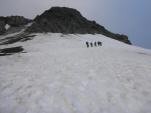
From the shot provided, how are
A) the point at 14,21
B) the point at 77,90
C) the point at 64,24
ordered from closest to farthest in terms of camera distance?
the point at 77,90, the point at 64,24, the point at 14,21

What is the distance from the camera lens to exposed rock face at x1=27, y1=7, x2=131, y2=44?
2758 inches

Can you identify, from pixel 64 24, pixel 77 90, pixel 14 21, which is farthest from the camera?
pixel 14 21

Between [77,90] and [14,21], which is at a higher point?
[77,90]

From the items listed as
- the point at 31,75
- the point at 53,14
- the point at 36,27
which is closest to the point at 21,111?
the point at 31,75

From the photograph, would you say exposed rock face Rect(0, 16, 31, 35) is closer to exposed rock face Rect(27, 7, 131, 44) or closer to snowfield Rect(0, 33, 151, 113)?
exposed rock face Rect(27, 7, 131, 44)

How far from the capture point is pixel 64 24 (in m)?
75.1

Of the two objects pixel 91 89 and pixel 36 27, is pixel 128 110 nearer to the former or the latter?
pixel 91 89

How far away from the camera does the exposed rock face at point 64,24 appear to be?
230ft

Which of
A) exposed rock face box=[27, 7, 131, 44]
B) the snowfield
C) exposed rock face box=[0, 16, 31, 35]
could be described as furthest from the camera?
exposed rock face box=[0, 16, 31, 35]

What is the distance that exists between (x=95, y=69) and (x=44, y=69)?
12.8ft

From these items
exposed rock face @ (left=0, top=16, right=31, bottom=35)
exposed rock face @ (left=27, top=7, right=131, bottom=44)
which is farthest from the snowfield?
exposed rock face @ (left=0, top=16, right=31, bottom=35)

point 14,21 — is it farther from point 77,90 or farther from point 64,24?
point 77,90

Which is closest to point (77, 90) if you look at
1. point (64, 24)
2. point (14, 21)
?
point (64, 24)

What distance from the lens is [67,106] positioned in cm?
1055
